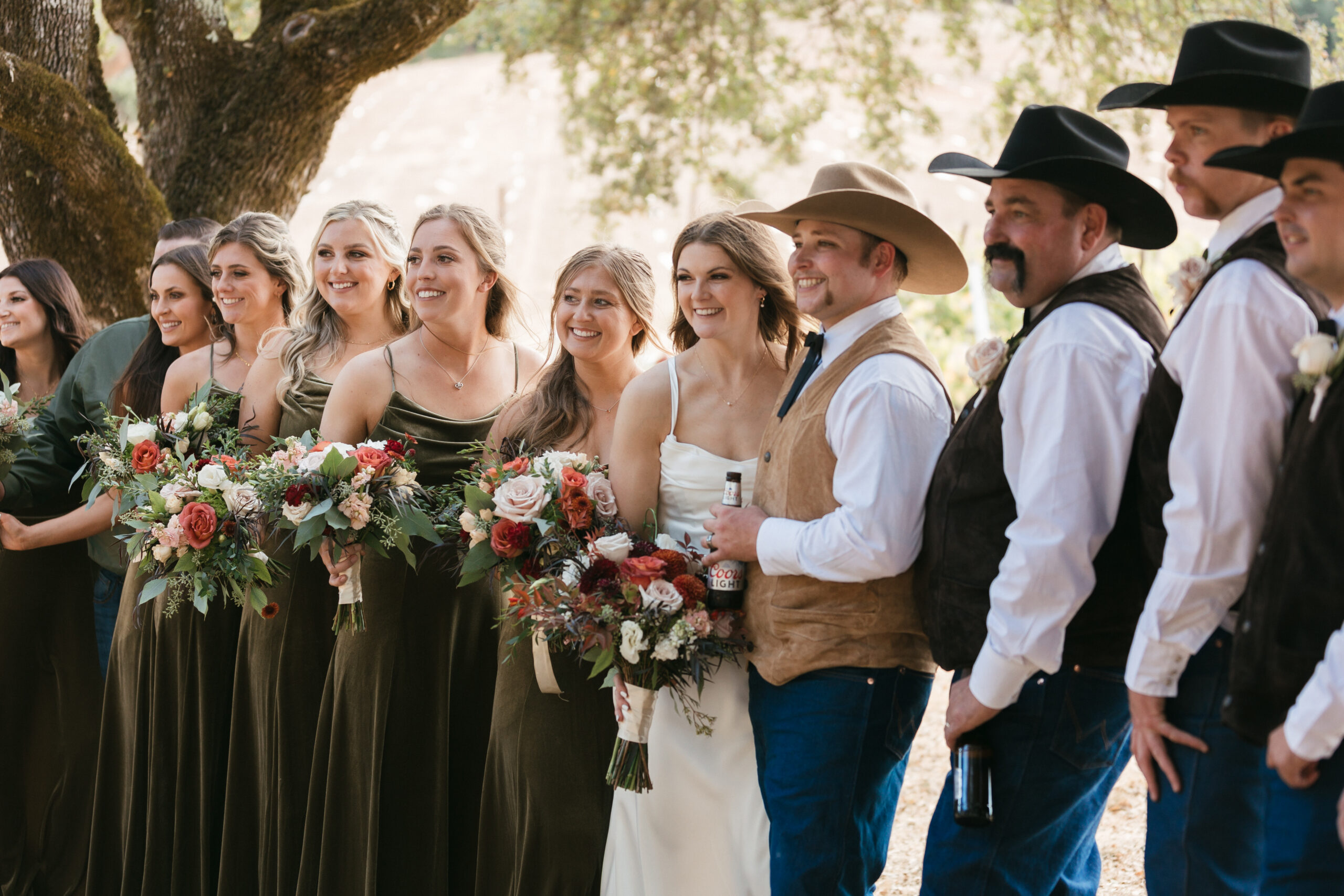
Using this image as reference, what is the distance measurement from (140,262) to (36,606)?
211cm

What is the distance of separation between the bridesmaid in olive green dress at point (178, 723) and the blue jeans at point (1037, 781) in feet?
10.8

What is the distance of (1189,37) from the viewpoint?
2.93 metres

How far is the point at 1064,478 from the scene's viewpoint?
9.30 feet

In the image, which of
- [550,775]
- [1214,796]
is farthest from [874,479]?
[550,775]

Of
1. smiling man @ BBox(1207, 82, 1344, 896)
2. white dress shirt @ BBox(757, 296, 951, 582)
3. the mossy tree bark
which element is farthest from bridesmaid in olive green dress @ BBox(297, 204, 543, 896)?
smiling man @ BBox(1207, 82, 1344, 896)

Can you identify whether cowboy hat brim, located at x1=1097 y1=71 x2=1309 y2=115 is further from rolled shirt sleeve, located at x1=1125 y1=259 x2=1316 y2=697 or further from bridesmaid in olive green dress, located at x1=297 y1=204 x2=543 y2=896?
bridesmaid in olive green dress, located at x1=297 y1=204 x2=543 y2=896

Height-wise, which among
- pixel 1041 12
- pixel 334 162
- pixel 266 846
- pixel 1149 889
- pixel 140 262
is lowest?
pixel 266 846

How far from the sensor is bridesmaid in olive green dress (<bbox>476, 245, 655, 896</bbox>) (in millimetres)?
4270

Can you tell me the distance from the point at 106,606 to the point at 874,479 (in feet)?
14.1

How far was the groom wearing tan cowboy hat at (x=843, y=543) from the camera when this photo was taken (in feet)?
10.8

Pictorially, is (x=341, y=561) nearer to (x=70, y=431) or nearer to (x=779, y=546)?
(x=779, y=546)

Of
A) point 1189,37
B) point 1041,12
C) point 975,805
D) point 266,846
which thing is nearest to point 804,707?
point 975,805

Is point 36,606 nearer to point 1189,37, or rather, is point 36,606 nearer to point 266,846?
point 266,846

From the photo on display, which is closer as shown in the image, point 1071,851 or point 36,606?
point 1071,851
